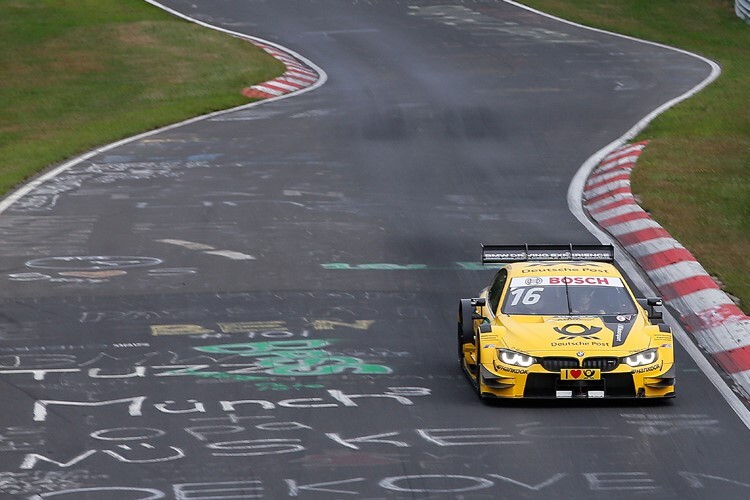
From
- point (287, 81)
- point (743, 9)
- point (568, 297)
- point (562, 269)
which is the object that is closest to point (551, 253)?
point (562, 269)

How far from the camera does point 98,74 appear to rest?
125ft

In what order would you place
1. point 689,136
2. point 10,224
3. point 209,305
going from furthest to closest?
point 689,136
point 10,224
point 209,305

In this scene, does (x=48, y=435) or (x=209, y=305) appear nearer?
(x=48, y=435)

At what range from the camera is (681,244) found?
67.3 feet

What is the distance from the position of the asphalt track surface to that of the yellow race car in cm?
26

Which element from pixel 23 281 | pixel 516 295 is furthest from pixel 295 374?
pixel 23 281

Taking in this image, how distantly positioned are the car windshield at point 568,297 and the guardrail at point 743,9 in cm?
3484

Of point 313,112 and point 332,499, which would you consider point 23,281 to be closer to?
point 332,499

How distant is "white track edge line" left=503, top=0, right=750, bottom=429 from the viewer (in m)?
14.4

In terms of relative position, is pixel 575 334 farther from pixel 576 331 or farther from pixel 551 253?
pixel 551 253

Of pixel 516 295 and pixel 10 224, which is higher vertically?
pixel 516 295

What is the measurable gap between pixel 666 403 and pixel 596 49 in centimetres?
2933

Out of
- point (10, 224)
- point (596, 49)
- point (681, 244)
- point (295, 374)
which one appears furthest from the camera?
point (596, 49)

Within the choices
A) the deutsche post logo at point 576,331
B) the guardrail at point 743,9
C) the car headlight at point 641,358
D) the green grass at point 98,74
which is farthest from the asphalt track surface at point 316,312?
the guardrail at point 743,9
